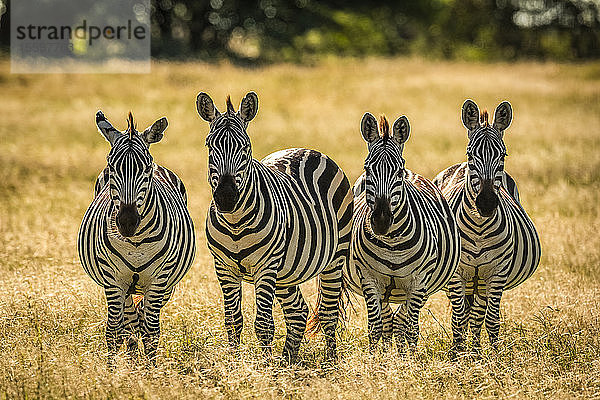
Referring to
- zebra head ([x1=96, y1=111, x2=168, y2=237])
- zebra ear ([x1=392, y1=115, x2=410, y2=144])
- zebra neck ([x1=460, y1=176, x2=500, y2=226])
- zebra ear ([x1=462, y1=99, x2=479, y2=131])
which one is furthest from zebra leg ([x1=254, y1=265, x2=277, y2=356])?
zebra ear ([x1=462, y1=99, x2=479, y2=131])

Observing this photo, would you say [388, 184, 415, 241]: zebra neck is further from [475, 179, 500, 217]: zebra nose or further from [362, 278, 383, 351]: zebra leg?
[475, 179, 500, 217]: zebra nose

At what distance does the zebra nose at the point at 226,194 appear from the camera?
20.3 ft

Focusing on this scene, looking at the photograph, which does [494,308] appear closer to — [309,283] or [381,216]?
[381,216]

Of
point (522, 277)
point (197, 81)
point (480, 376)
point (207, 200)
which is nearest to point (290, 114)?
point (197, 81)

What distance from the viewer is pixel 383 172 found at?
21.9ft

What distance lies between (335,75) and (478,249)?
25.0 metres

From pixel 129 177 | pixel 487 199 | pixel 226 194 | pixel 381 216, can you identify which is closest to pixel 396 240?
pixel 381 216

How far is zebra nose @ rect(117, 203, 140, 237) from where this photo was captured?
20.0 feet

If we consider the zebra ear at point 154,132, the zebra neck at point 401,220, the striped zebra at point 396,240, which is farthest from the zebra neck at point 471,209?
the zebra ear at point 154,132

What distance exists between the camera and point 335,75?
32031 mm

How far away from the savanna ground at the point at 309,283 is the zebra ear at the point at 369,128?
1.92 meters

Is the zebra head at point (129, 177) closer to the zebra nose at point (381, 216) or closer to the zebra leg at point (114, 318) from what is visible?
the zebra leg at point (114, 318)

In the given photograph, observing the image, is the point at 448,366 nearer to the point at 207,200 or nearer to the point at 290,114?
the point at 207,200

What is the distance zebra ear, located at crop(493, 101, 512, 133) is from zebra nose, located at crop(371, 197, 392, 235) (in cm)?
167
